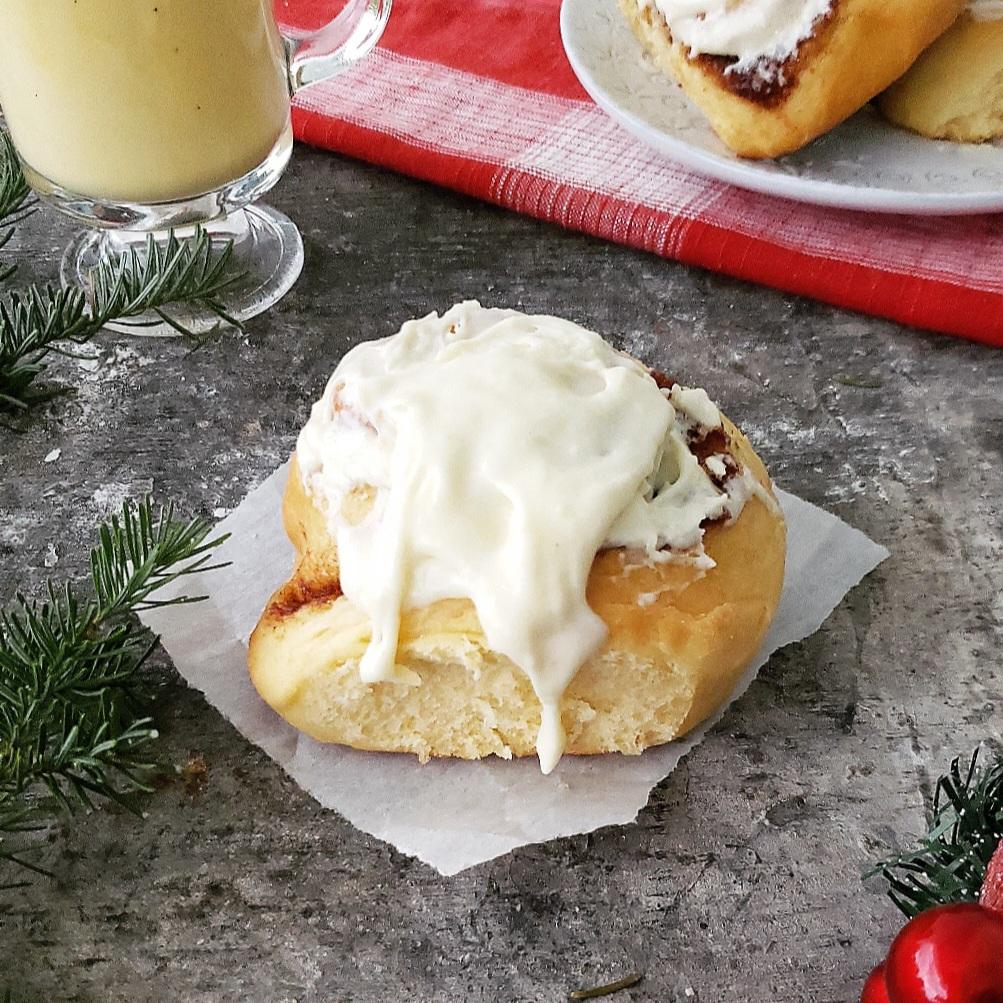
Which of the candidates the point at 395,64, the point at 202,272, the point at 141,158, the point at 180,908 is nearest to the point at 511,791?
the point at 180,908

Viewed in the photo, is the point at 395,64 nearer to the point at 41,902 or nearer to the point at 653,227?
the point at 653,227

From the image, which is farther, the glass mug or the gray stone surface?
the glass mug

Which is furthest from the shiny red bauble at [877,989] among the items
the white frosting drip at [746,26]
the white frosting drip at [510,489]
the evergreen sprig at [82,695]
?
the white frosting drip at [746,26]

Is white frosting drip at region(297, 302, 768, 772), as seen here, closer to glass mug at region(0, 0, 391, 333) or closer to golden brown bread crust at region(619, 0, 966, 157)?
glass mug at region(0, 0, 391, 333)

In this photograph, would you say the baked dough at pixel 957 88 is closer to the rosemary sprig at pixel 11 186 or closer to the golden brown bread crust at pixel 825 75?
the golden brown bread crust at pixel 825 75

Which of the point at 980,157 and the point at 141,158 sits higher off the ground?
the point at 141,158

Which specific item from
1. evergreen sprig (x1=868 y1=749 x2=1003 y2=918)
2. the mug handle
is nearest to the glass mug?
the mug handle

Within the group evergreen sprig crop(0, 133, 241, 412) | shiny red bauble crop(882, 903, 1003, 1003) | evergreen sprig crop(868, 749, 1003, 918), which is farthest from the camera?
evergreen sprig crop(0, 133, 241, 412)
